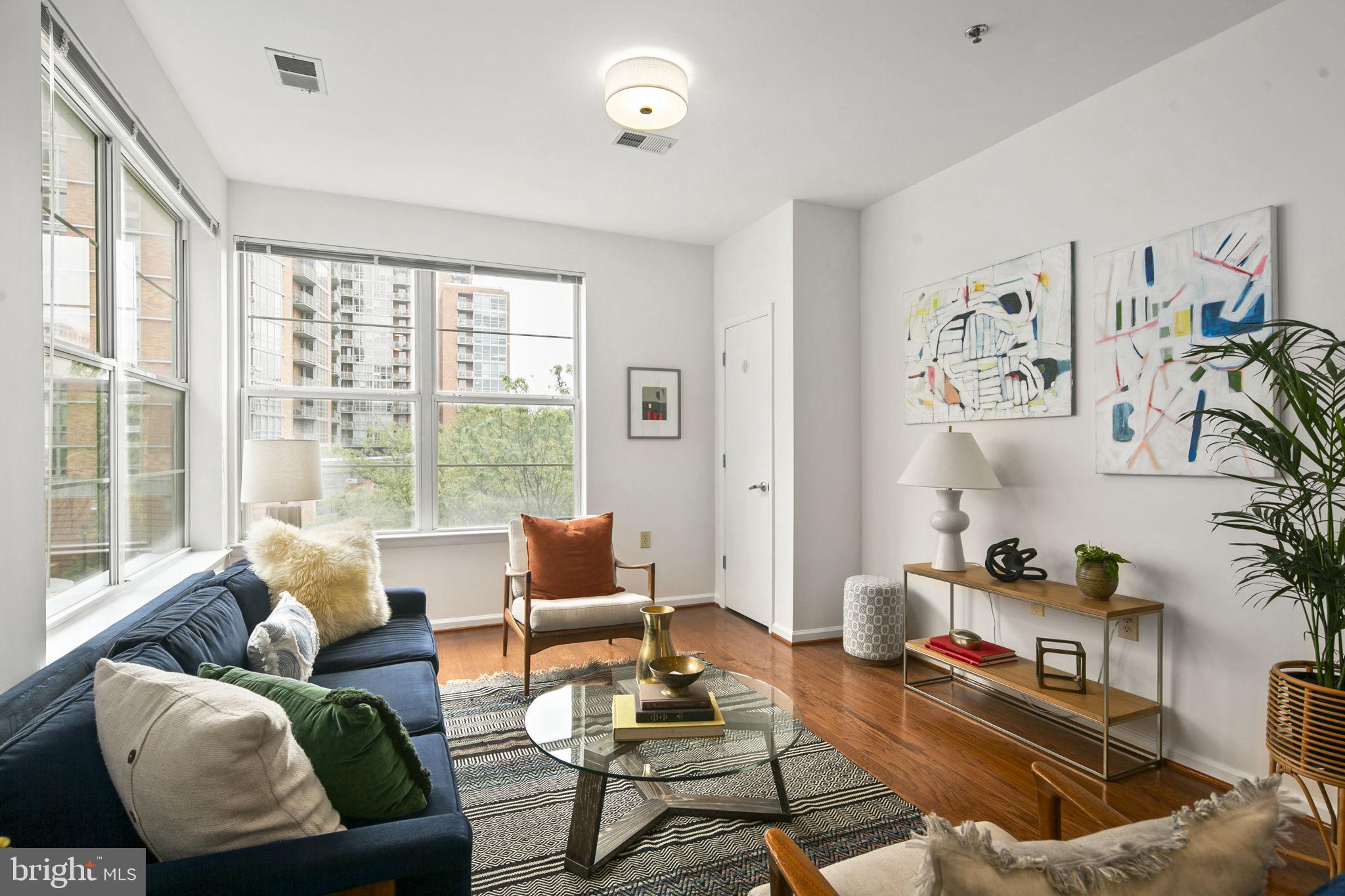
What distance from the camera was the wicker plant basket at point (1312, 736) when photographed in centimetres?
174

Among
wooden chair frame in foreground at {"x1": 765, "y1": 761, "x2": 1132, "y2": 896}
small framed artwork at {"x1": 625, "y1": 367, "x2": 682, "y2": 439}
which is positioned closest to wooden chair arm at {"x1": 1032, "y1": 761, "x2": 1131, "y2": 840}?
wooden chair frame in foreground at {"x1": 765, "y1": 761, "x2": 1132, "y2": 896}

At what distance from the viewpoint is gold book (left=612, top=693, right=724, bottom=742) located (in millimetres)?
1955

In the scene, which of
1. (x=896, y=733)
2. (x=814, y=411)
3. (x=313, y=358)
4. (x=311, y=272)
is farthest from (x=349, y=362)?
(x=896, y=733)

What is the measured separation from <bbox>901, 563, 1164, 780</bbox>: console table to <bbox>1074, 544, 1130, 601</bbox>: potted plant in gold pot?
39 mm

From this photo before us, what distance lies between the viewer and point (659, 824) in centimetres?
217

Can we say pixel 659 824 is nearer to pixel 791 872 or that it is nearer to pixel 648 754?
pixel 648 754

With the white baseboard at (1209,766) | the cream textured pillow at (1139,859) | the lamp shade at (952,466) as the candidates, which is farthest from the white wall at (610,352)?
the cream textured pillow at (1139,859)

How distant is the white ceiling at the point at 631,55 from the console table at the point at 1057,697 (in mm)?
1928

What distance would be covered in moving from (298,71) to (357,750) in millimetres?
2690

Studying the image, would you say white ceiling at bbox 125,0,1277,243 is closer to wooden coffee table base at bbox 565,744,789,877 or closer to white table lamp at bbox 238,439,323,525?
white table lamp at bbox 238,439,323,525

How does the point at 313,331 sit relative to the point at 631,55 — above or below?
below

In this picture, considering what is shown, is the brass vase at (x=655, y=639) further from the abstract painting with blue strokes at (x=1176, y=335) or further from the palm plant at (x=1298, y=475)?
the abstract painting with blue strokes at (x=1176, y=335)

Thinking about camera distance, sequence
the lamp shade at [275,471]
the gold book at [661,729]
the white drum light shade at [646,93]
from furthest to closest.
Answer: the lamp shade at [275,471], the white drum light shade at [646,93], the gold book at [661,729]

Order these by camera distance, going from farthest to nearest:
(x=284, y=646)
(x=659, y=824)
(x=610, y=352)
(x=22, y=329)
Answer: (x=610, y=352)
(x=659, y=824)
(x=284, y=646)
(x=22, y=329)
